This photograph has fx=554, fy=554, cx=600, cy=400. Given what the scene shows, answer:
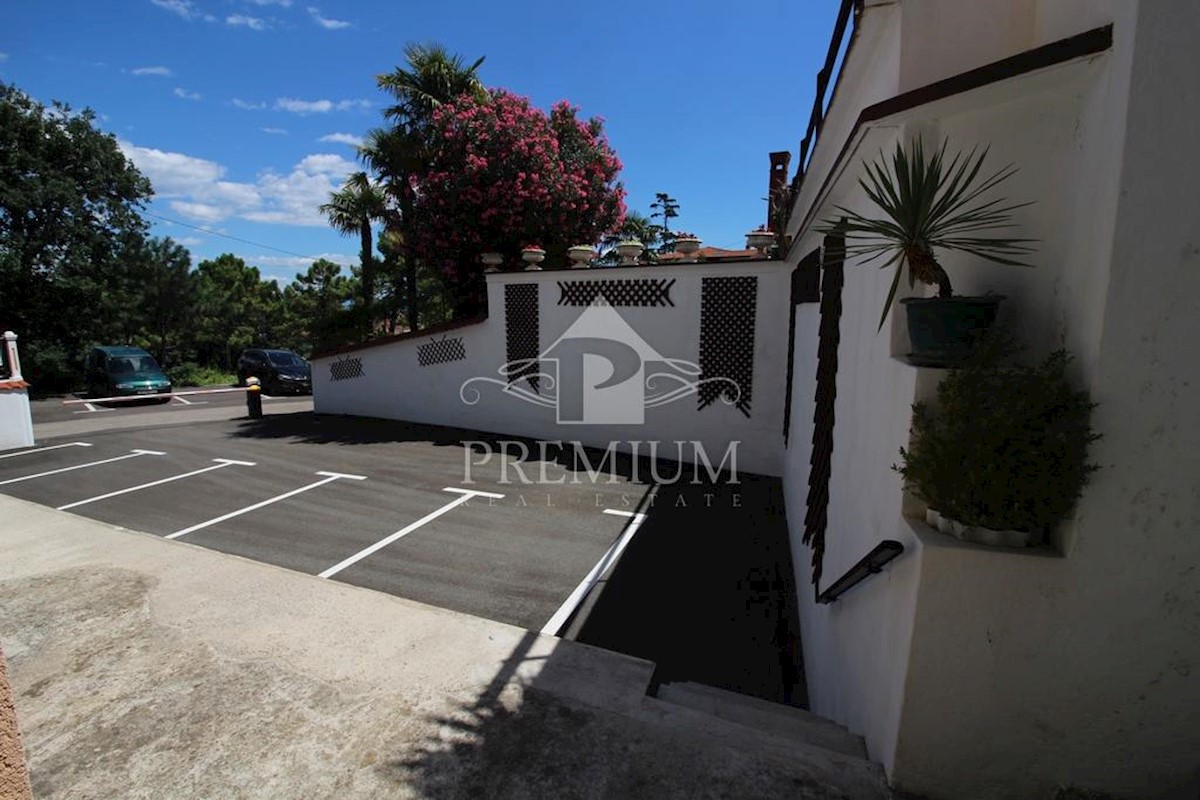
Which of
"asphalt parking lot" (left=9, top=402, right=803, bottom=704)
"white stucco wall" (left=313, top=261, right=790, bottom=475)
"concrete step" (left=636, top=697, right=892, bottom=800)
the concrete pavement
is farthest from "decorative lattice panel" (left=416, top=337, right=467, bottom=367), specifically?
"concrete step" (left=636, top=697, right=892, bottom=800)

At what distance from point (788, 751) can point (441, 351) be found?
32.9 ft

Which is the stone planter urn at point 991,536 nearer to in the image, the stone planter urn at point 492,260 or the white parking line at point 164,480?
the white parking line at point 164,480

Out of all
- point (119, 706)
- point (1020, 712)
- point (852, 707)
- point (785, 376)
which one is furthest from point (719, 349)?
point (119, 706)

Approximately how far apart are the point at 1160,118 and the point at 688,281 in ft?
22.6

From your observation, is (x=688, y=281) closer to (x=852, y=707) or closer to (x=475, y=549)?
(x=475, y=549)

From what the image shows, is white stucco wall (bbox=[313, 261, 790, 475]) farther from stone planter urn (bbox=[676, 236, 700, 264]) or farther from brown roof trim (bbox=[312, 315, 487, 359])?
stone planter urn (bbox=[676, 236, 700, 264])

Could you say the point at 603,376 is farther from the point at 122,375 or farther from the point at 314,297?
the point at 314,297

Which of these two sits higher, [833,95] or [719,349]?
[833,95]

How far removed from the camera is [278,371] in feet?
60.8

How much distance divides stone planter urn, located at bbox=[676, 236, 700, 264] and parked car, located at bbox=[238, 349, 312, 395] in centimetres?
1427

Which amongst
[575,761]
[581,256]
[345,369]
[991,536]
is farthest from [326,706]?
[345,369]

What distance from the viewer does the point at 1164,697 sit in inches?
62.7

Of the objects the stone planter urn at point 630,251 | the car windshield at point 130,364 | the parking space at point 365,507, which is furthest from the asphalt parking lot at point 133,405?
the stone planter urn at point 630,251

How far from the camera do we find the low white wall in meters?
9.59
